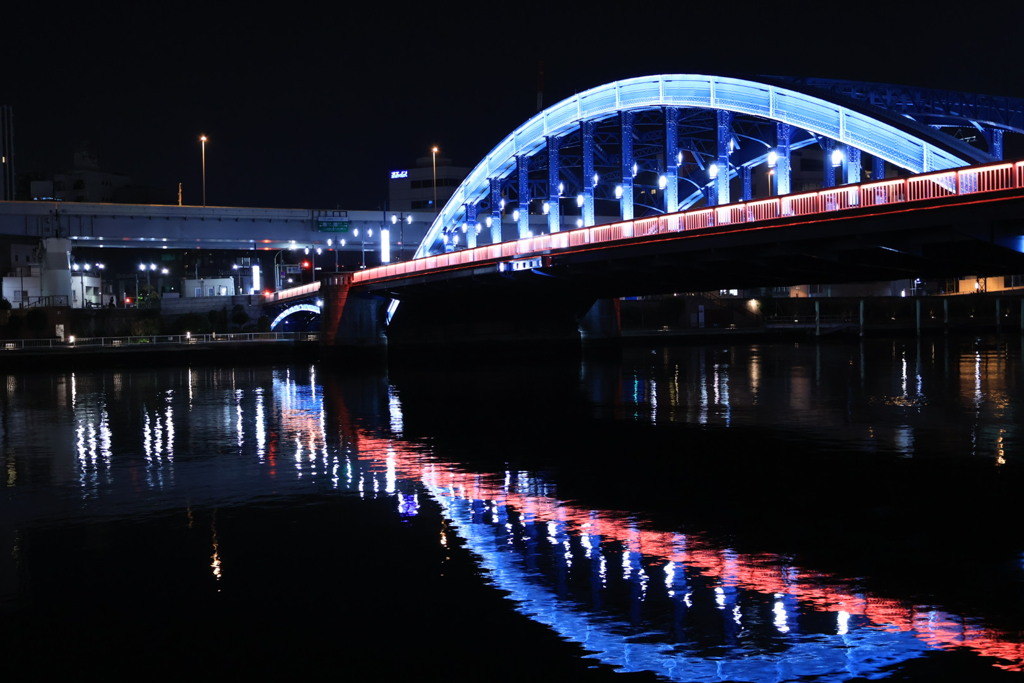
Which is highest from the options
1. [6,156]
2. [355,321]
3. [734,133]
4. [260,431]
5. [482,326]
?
[6,156]

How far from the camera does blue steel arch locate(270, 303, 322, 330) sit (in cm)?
9519

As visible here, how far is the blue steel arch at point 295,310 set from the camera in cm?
9519

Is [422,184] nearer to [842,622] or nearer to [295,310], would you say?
[295,310]

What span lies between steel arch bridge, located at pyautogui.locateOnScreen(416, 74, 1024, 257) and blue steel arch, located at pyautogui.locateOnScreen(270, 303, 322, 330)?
20.6 m

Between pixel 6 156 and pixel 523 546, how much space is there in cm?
11078

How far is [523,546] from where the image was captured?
1867 cm

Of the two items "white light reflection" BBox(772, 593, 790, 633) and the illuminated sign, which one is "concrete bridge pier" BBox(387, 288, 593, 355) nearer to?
the illuminated sign

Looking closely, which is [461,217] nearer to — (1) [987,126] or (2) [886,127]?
(1) [987,126]

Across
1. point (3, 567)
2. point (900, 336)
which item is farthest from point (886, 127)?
point (900, 336)

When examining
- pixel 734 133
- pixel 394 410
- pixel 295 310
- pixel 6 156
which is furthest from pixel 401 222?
pixel 394 410

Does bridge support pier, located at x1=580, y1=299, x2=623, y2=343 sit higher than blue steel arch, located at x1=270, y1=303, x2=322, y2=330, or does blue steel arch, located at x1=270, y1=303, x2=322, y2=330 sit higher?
blue steel arch, located at x1=270, y1=303, x2=322, y2=330

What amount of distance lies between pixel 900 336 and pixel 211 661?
356 ft

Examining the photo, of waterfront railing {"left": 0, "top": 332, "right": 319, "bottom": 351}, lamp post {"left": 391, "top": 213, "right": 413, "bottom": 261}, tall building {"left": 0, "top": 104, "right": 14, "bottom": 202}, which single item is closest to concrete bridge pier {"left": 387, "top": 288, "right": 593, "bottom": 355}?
waterfront railing {"left": 0, "top": 332, "right": 319, "bottom": 351}

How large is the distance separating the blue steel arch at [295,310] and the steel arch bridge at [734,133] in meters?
20.6
